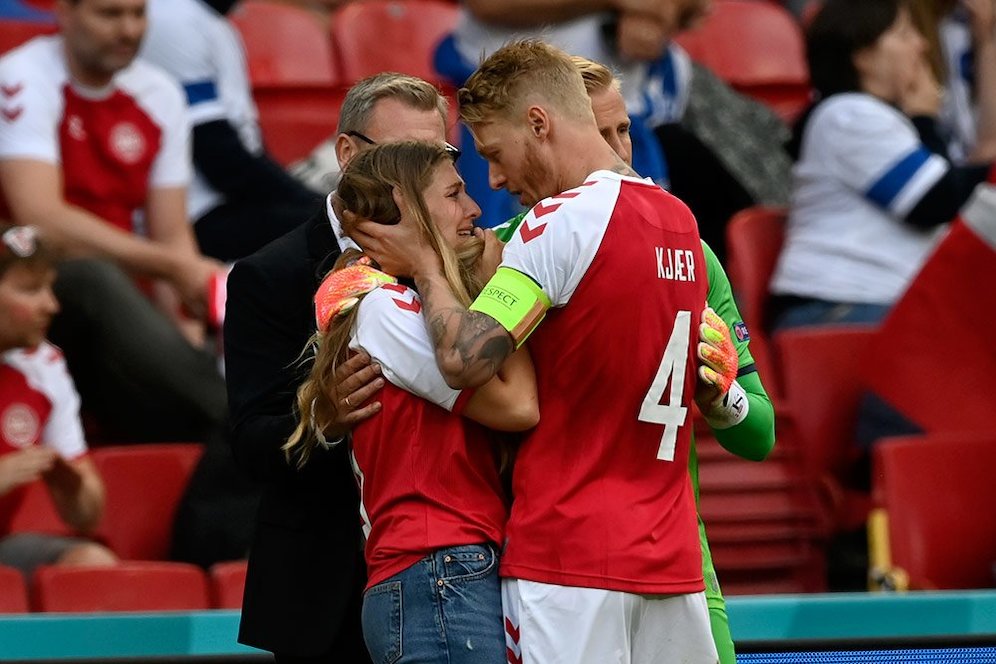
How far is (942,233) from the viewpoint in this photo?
5367 mm

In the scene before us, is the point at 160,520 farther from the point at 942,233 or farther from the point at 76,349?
the point at 942,233

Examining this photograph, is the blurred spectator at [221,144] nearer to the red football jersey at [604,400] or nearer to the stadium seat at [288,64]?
the stadium seat at [288,64]

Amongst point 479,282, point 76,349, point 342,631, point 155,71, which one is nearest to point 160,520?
point 76,349

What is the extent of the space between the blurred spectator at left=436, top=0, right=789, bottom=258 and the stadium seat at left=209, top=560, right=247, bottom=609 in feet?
3.97

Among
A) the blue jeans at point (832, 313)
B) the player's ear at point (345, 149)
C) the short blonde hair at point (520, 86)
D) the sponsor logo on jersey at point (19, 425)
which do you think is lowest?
the blue jeans at point (832, 313)

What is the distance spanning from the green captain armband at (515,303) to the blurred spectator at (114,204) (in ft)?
8.28

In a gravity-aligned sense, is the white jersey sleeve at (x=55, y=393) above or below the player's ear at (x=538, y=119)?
below

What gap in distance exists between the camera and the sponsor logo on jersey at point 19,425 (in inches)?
171

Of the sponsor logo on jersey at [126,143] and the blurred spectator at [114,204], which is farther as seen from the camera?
the sponsor logo on jersey at [126,143]

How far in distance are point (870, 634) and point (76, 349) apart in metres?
2.37

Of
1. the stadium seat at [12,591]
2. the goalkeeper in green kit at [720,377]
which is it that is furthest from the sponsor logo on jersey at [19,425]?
the goalkeeper in green kit at [720,377]

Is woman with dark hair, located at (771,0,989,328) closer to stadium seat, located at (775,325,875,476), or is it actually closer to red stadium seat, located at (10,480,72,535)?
→ stadium seat, located at (775,325,875,476)

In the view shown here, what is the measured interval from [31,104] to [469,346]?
2905mm

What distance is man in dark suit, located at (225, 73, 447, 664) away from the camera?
267 cm
